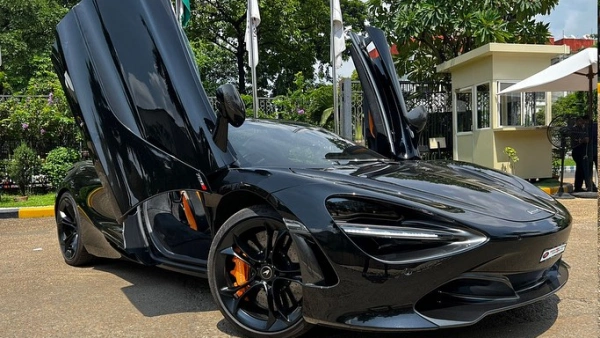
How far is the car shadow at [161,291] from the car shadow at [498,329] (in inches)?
33.6

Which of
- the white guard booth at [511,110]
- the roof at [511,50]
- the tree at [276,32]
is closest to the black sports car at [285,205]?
the roof at [511,50]

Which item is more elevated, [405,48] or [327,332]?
[405,48]

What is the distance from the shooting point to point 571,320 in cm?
271

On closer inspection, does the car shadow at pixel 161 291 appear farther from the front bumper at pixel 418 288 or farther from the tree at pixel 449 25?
the tree at pixel 449 25

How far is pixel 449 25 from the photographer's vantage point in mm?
13094

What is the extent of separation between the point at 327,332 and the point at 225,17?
22.8 m

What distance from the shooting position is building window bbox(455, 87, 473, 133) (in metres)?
11.4

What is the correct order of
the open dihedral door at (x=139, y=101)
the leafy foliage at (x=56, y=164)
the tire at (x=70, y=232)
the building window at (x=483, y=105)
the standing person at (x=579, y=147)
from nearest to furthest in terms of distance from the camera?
the open dihedral door at (x=139, y=101)
the tire at (x=70, y=232)
the standing person at (x=579, y=147)
the leafy foliage at (x=56, y=164)
the building window at (x=483, y=105)

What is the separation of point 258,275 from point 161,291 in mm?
1216

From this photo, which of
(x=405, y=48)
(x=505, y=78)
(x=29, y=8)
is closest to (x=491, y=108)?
(x=505, y=78)

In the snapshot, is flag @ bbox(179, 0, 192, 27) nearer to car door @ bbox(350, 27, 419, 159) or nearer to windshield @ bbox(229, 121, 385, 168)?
car door @ bbox(350, 27, 419, 159)

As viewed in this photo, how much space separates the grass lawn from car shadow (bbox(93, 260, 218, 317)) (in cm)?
474

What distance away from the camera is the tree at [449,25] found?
1273 cm

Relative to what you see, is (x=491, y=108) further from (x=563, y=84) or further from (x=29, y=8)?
(x=29, y=8)
